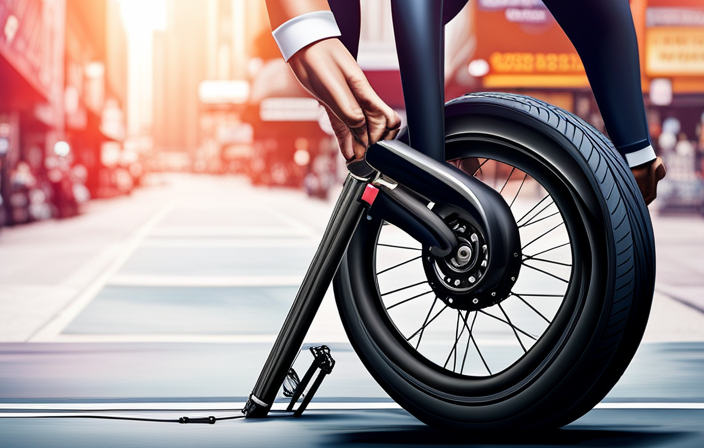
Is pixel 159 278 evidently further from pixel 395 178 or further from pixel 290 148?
pixel 290 148

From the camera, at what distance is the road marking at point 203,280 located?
11.5 metres

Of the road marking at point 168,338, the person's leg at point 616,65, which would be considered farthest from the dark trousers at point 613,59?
the road marking at point 168,338

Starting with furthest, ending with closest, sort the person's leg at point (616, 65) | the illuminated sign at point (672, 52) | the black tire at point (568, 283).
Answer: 1. the illuminated sign at point (672, 52)
2. the person's leg at point (616, 65)
3. the black tire at point (568, 283)

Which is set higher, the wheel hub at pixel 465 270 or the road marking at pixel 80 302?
the wheel hub at pixel 465 270

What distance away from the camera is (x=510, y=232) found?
370cm

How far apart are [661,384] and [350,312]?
1.88 m

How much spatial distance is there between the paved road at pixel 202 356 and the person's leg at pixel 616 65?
103 cm

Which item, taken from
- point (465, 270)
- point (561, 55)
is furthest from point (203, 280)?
point (561, 55)

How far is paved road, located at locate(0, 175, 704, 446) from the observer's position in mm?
3984

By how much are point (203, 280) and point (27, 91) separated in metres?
30.0

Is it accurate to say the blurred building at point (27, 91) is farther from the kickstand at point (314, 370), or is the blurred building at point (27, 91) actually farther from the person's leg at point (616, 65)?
the person's leg at point (616, 65)

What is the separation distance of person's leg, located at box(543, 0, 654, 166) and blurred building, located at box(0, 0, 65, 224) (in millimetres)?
21485

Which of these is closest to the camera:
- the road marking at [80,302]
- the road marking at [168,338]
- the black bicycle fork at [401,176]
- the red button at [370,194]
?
the black bicycle fork at [401,176]

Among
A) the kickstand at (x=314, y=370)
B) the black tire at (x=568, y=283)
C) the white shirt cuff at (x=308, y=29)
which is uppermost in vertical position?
the white shirt cuff at (x=308, y=29)
